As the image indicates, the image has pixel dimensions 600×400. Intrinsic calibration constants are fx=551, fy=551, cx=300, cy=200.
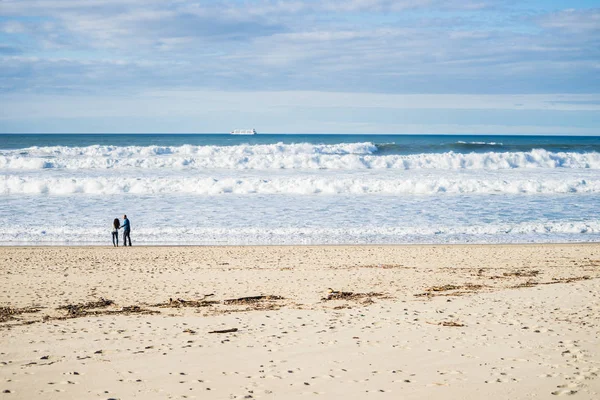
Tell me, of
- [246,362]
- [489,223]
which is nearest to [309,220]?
[489,223]

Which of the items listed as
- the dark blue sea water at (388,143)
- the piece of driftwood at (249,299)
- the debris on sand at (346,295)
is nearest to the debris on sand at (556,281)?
the debris on sand at (346,295)

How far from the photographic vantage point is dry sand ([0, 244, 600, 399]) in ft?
17.1

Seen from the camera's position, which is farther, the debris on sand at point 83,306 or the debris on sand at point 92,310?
the debris on sand at point 83,306

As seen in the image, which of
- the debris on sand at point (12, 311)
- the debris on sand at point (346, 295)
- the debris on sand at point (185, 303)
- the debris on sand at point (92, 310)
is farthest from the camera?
the debris on sand at point (346, 295)

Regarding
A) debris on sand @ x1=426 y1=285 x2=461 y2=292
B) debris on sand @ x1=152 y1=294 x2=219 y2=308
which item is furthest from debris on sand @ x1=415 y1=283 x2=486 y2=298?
debris on sand @ x1=152 y1=294 x2=219 y2=308

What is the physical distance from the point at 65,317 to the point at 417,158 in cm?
3749

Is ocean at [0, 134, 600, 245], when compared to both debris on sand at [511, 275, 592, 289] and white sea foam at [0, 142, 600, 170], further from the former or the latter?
debris on sand at [511, 275, 592, 289]

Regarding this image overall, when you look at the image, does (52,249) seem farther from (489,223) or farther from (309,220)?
(489,223)

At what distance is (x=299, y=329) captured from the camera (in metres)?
7.10

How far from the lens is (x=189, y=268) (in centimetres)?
1198

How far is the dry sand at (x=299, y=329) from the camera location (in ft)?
17.1

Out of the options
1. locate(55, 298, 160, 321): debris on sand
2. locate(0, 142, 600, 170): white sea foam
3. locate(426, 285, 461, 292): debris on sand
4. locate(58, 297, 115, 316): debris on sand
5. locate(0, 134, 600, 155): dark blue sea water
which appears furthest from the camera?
locate(0, 134, 600, 155): dark blue sea water

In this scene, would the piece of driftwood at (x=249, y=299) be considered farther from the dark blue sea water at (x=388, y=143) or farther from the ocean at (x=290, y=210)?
the dark blue sea water at (x=388, y=143)

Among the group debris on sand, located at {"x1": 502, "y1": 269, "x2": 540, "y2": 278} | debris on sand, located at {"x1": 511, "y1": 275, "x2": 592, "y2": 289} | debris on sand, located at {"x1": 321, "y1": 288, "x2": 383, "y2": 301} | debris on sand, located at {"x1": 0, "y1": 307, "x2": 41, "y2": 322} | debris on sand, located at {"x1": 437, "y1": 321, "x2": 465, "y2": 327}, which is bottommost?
debris on sand, located at {"x1": 502, "y1": 269, "x2": 540, "y2": 278}
